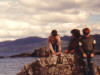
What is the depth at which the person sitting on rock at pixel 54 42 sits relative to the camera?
46.1ft

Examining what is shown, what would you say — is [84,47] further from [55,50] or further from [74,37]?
[55,50]

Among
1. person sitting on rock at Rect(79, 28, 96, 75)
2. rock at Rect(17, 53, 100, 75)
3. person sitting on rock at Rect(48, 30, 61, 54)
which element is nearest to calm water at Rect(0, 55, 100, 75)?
rock at Rect(17, 53, 100, 75)

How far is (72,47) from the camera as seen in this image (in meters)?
13.5

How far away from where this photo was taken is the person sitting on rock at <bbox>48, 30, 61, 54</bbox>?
14063 millimetres

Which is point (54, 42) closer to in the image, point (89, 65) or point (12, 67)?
point (89, 65)

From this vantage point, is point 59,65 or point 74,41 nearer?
point 74,41

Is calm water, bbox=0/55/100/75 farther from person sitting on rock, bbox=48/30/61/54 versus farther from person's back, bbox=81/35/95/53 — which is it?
person's back, bbox=81/35/95/53

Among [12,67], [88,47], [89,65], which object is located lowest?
[12,67]

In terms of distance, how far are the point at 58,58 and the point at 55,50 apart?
1.55ft

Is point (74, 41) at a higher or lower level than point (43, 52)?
higher

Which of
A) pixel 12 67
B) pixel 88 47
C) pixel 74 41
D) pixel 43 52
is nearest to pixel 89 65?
pixel 88 47

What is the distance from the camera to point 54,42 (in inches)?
562

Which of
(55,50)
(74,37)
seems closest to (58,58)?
(55,50)

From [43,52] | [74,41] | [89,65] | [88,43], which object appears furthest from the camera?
[43,52]
